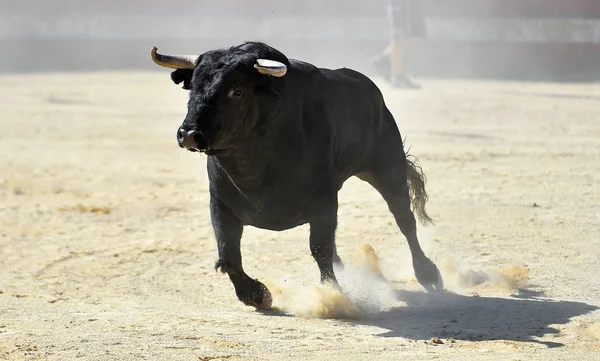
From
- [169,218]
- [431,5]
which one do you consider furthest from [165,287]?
[431,5]

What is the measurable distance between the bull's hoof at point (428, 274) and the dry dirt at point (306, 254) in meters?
0.09

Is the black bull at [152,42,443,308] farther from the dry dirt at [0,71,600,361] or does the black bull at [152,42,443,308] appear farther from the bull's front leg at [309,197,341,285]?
the dry dirt at [0,71,600,361]

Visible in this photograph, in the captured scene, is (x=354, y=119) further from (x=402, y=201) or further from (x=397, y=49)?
(x=397, y=49)

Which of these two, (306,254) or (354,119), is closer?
(354,119)

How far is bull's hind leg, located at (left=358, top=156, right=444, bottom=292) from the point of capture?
6.61 metres

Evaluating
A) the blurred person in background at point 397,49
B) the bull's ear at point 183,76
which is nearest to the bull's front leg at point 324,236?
the bull's ear at point 183,76

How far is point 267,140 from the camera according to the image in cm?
564

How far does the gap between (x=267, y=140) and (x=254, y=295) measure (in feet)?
2.68

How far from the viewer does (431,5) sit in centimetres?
1989

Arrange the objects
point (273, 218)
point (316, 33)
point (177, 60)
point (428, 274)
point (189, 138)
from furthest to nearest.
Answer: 1. point (316, 33)
2. point (428, 274)
3. point (273, 218)
4. point (177, 60)
5. point (189, 138)

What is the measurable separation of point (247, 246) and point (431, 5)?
12.7 metres

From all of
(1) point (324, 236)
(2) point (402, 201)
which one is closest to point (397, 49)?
(2) point (402, 201)

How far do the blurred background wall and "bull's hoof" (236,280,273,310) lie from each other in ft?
42.4

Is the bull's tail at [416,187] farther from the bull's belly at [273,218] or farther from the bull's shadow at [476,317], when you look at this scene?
the bull's belly at [273,218]
